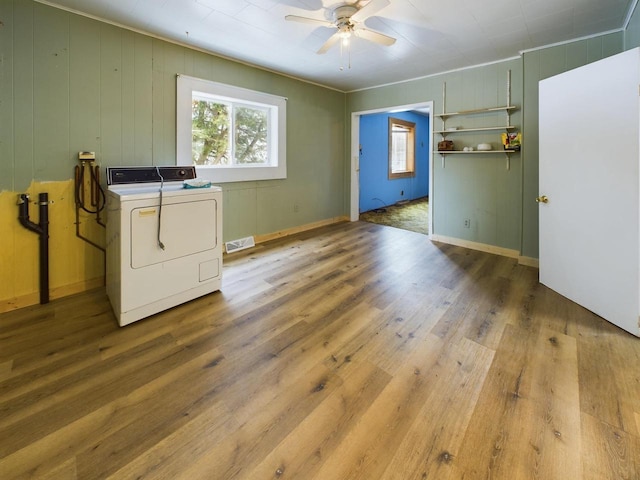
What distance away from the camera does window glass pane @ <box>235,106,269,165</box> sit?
422 centimetres

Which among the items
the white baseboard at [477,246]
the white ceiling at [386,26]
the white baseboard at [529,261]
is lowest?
the white baseboard at [529,261]

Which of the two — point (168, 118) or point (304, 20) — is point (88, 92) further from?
point (304, 20)

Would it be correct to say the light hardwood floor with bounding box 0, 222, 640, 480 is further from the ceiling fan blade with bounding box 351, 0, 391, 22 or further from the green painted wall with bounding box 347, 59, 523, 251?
the ceiling fan blade with bounding box 351, 0, 391, 22

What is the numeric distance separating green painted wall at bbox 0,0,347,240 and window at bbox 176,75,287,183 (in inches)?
4.7

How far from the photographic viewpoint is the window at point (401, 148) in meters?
7.60

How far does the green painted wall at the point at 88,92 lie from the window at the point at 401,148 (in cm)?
408

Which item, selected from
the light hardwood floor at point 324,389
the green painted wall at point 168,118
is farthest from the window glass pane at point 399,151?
the light hardwood floor at point 324,389

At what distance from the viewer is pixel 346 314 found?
2.45 m

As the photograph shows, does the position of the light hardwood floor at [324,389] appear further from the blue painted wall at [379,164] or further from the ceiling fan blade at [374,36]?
the blue painted wall at [379,164]

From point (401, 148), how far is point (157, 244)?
7137mm

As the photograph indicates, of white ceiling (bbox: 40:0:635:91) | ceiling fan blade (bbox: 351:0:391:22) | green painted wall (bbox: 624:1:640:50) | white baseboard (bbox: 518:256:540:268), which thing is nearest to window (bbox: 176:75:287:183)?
white ceiling (bbox: 40:0:635:91)

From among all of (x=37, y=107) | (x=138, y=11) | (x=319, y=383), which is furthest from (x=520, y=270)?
(x=37, y=107)

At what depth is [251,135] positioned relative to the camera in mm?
4383

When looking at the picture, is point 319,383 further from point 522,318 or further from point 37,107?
point 37,107
